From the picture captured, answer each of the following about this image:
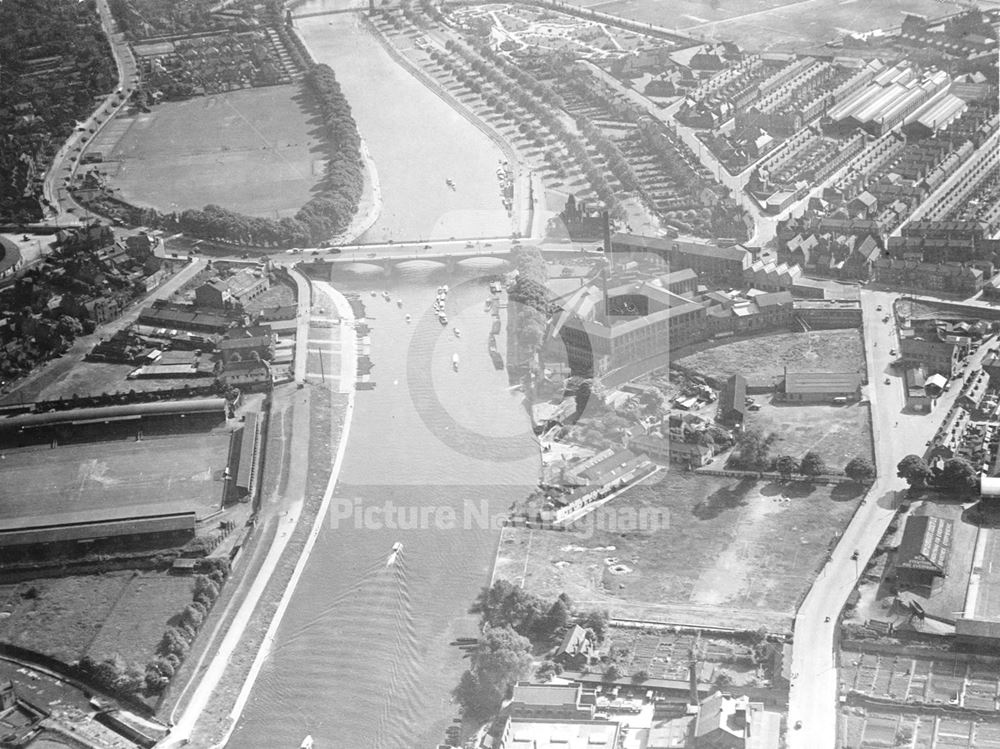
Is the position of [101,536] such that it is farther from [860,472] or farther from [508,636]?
[860,472]

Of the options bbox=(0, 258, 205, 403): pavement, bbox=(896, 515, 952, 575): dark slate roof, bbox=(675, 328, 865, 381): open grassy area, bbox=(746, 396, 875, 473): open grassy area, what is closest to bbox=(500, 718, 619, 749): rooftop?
bbox=(896, 515, 952, 575): dark slate roof

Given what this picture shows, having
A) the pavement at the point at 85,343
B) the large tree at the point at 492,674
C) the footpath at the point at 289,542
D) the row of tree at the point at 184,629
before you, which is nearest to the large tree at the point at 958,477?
the large tree at the point at 492,674

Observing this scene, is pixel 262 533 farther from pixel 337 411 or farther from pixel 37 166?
pixel 37 166

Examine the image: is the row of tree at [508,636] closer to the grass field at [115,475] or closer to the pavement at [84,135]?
the grass field at [115,475]

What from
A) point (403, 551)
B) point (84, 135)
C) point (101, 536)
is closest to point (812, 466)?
point (403, 551)

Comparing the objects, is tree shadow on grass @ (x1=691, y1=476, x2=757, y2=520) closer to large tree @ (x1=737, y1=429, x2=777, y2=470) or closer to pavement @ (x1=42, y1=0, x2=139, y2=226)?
large tree @ (x1=737, y1=429, x2=777, y2=470)
